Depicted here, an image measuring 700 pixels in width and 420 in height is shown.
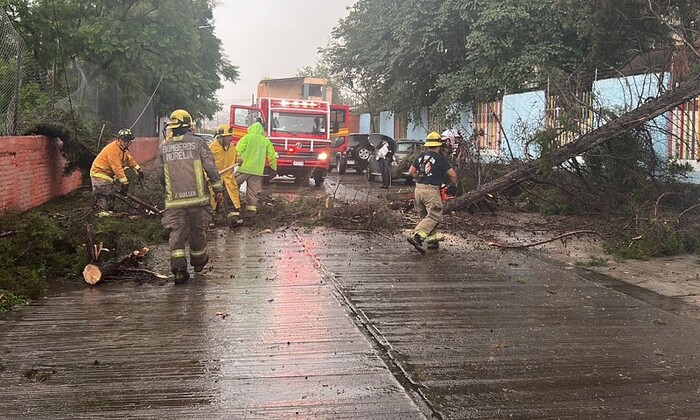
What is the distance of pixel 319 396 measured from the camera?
13.0 ft

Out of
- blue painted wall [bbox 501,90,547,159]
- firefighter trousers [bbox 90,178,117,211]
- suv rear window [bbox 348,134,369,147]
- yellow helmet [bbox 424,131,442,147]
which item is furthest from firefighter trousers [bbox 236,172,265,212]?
suv rear window [bbox 348,134,369,147]

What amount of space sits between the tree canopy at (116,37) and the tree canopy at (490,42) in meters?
8.69

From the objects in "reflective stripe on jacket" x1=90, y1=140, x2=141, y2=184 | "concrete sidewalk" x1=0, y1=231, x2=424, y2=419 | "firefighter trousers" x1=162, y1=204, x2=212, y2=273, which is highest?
"reflective stripe on jacket" x1=90, y1=140, x2=141, y2=184

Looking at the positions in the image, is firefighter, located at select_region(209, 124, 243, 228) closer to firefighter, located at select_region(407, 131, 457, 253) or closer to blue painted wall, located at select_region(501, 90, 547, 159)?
firefighter, located at select_region(407, 131, 457, 253)

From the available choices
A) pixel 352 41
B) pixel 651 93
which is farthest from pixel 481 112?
pixel 651 93

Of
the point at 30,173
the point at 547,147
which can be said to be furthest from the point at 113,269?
the point at 547,147

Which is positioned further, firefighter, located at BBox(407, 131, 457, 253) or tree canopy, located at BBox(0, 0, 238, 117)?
tree canopy, located at BBox(0, 0, 238, 117)

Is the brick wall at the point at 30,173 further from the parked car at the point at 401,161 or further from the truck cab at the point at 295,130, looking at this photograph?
the parked car at the point at 401,161

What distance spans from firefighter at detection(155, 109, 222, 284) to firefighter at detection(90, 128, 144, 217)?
3982mm

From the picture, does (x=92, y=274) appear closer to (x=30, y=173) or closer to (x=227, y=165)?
(x=227, y=165)

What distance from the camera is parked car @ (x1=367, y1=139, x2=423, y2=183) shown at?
65.0 ft

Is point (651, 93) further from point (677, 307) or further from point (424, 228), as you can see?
point (677, 307)

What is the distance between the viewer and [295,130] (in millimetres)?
19672

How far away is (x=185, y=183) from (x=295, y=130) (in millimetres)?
12708
